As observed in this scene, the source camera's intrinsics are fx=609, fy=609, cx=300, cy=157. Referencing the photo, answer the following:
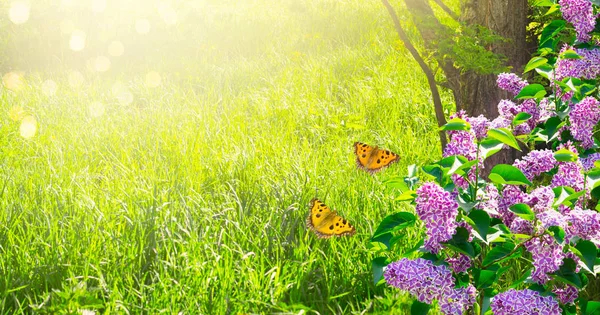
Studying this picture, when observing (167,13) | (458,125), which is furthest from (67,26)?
(458,125)

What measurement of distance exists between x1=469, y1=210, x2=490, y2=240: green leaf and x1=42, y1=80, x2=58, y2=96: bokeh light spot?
5.56 meters

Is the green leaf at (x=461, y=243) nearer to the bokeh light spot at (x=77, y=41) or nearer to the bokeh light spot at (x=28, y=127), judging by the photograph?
the bokeh light spot at (x=28, y=127)

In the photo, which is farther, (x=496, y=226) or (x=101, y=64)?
(x=101, y=64)

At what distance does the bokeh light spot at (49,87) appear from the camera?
21.6 ft

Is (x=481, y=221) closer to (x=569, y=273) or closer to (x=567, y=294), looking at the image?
(x=569, y=273)

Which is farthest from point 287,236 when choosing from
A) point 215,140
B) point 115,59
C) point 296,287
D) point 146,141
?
point 115,59

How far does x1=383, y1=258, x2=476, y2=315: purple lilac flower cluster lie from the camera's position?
193cm

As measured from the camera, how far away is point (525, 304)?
77.1 inches

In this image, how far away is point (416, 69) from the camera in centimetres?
629

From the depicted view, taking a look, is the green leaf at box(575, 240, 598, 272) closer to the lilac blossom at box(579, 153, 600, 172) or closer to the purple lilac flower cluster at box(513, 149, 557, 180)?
the purple lilac flower cluster at box(513, 149, 557, 180)

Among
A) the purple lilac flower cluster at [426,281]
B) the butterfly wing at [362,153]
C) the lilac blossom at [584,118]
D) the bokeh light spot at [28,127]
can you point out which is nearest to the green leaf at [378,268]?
the purple lilac flower cluster at [426,281]

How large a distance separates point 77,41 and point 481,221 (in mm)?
8370

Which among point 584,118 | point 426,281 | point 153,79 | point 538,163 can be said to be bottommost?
point 153,79

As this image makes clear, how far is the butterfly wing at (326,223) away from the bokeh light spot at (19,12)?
859cm
